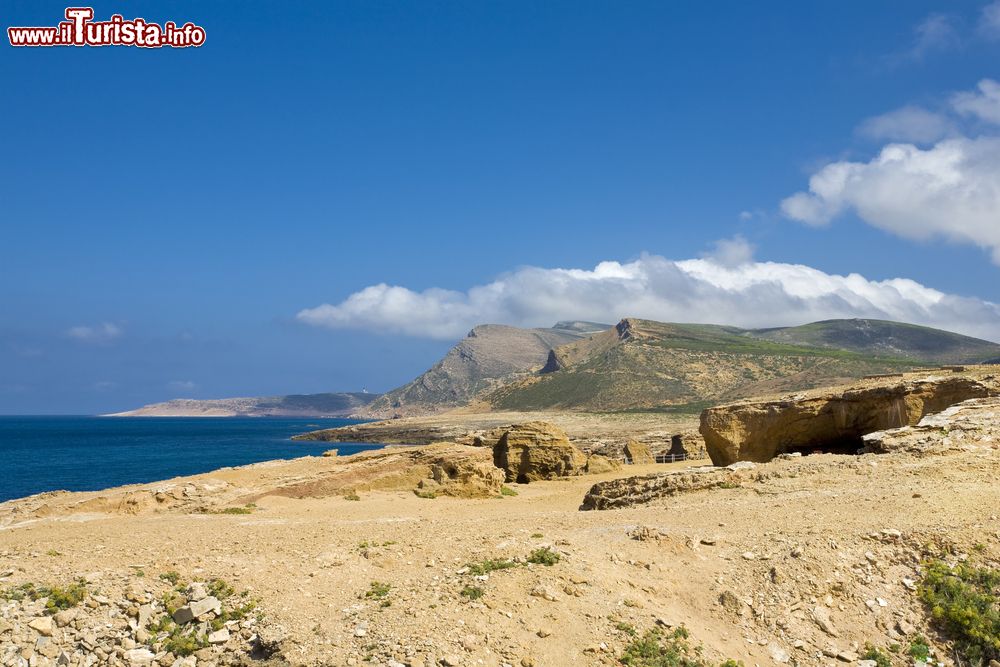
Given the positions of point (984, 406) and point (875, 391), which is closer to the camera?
point (984, 406)

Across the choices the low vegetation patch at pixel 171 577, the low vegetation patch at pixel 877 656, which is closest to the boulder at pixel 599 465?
the low vegetation patch at pixel 877 656

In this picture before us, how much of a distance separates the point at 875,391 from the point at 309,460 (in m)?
19.1

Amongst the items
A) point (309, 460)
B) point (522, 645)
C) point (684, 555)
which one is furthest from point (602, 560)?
point (309, 460)

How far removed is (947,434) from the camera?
1559cm

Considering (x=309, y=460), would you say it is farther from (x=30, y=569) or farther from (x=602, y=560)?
(x=602, y=560)

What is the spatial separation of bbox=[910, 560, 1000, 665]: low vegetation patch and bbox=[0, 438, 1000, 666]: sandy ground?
0.84ft

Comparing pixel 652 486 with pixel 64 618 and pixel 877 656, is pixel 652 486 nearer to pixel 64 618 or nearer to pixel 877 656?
pixel 877 656

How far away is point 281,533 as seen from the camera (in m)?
13.6

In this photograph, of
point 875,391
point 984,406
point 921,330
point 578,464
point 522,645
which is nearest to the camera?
point 522,645

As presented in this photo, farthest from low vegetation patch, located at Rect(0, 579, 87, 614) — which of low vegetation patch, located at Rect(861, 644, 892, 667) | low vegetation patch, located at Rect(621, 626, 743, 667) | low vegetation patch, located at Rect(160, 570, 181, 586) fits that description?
low vegetation patch, located at Rect(861, 644, 892, 667)

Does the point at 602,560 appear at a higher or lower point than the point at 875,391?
lower

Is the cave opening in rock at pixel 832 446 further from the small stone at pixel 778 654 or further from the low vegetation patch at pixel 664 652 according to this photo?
the low vegetation patch at pixel 664 652

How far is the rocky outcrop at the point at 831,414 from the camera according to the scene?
20062mm

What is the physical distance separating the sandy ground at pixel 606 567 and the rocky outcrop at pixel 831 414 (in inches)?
229
